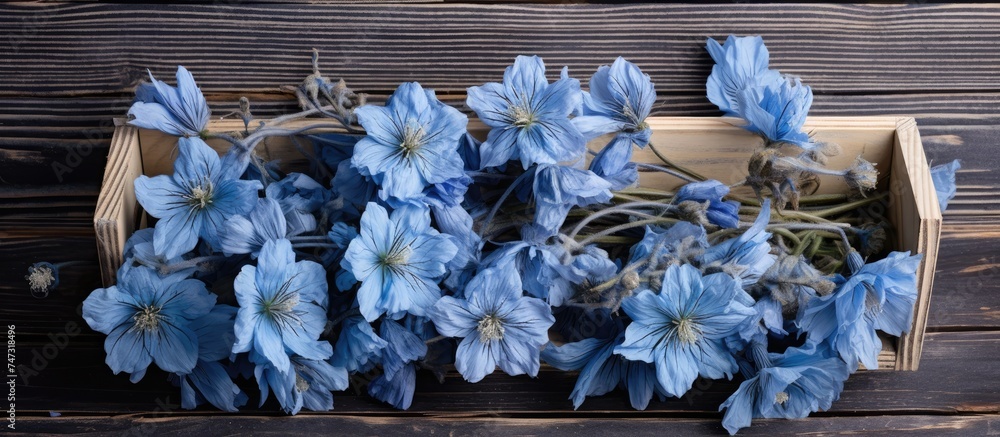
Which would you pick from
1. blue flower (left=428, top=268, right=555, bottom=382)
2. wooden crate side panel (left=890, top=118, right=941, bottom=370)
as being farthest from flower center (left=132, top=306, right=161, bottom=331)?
wooden crate side panel (left=890, top=118, right=941, bottom=370)

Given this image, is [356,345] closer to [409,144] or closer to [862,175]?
[409,144]

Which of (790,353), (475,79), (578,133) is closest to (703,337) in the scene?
(790,353)

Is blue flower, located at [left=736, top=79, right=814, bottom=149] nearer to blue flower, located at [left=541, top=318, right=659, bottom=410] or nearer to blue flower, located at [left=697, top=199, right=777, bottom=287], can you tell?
blue flower, located at [left=697, top=199, right=777, bottom=287]

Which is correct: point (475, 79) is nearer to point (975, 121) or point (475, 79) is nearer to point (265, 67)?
point (265, 67)

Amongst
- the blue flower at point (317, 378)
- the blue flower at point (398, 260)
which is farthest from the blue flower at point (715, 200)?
the blue flower at point (317, 378)

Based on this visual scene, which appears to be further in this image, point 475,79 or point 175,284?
point 475,79
